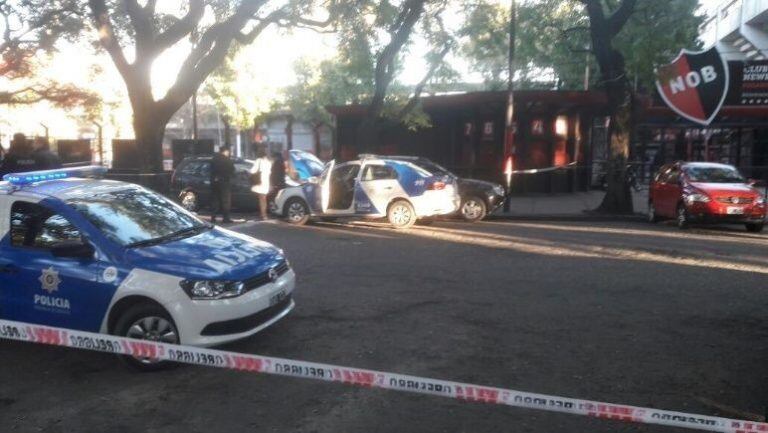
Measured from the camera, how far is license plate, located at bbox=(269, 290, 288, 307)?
5.75 metres

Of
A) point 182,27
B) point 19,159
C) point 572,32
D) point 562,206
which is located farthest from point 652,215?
point 19,159

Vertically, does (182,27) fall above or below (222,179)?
above

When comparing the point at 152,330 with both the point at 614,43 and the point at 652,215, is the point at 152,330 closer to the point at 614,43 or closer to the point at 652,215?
the point at 652,215

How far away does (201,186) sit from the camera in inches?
685

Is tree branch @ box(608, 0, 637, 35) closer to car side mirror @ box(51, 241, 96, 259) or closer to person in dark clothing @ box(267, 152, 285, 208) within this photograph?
person in dark clothing @ box(267, 152, 285, 208)

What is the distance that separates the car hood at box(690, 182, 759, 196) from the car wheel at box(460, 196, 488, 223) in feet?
14.7

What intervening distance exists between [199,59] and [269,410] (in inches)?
512

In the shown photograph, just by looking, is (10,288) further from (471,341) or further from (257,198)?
(257,198)

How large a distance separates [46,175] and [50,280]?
136 centimetres

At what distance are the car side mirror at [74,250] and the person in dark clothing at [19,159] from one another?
8303mm

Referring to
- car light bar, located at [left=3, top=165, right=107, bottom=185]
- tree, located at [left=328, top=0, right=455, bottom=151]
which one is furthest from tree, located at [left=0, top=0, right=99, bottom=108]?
car light bar, located at [left=3, top=165, right=107, bottom=185]

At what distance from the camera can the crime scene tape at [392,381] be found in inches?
142

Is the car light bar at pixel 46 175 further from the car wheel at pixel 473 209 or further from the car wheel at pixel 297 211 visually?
the car wheel at pixel 473 209

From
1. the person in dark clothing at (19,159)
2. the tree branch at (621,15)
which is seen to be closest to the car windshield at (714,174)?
the tree branch at (621,15)
